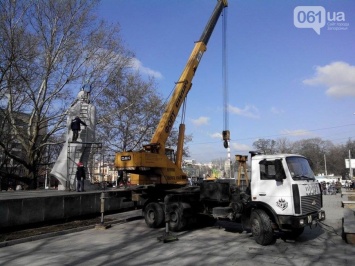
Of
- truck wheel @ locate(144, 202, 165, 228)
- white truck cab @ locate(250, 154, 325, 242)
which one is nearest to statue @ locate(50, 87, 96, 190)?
truck wheel @ locate(144, 202, 165, 228)

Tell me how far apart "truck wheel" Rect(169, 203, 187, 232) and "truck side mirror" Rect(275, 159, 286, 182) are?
3.92 metres

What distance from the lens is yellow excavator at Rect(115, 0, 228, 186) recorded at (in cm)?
1373

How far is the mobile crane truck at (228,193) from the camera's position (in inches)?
390

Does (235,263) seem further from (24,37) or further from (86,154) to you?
(24,37)

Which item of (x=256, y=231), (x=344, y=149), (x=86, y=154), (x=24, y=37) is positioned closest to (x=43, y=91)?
(x=24, y=37)

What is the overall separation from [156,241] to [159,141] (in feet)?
18.4

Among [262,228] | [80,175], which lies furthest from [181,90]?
[262,228]

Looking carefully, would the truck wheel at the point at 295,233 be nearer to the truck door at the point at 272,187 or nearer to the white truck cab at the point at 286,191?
the white truck cab at the point at 286,191

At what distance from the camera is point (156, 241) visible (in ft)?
35.2

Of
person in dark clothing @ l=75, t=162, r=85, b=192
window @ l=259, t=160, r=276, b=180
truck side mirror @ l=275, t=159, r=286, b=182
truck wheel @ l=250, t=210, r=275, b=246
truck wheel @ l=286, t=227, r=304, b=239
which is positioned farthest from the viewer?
person in dark clothing @ l=75, t=162, r=85, b=192

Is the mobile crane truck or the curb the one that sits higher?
the mobile crane truck

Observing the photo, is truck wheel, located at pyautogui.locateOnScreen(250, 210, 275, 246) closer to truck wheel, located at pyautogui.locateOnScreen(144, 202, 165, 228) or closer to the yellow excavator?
truck wheel, located at pyautogui.locateOnScreen(144, 202, 165, 228)

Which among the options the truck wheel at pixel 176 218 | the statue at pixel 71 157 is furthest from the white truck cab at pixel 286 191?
the statue at pixel 71 157

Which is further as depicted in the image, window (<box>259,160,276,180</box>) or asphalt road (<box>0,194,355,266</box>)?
window (<box>259,160,276,180</box>)
